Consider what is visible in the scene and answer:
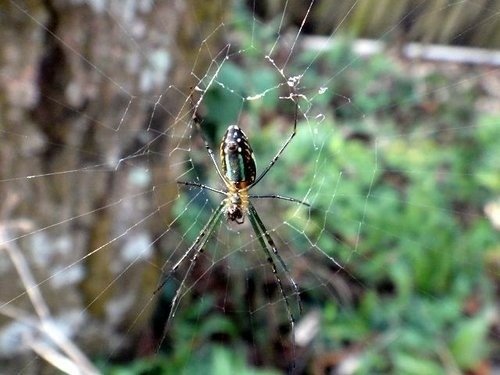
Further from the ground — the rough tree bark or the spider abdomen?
the rough tree bark

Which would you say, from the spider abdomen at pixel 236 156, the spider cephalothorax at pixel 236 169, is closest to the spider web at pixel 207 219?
the spider cephalothorax at pixel 236 169

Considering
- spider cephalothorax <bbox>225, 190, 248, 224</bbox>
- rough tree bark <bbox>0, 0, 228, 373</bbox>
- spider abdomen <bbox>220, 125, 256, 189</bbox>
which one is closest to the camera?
spider abdomen <bbox>220, 125, 256, 189</bbox>

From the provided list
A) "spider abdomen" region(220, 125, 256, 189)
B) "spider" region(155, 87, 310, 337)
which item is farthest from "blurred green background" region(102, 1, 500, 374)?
"spider abdomen" region(220, 125, 256, 189)

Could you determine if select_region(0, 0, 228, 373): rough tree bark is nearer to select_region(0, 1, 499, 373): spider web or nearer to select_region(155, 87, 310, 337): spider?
select_region(0, 1, 499, 373): spider web

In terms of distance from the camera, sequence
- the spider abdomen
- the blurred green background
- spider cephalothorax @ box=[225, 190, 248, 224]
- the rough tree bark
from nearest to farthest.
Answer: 1. the spider abdomen
2. the rough tree bark
3. spider cephalothorax @ box=[225, 190, 248, 224]
4. the blurred green background

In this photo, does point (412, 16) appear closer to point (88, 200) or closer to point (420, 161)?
point (420, 161)

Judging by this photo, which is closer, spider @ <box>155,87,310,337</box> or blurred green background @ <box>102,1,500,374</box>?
spider @ <box>155,87,310,337</box>

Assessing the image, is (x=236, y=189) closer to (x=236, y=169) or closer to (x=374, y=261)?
(x=236, y=169)
